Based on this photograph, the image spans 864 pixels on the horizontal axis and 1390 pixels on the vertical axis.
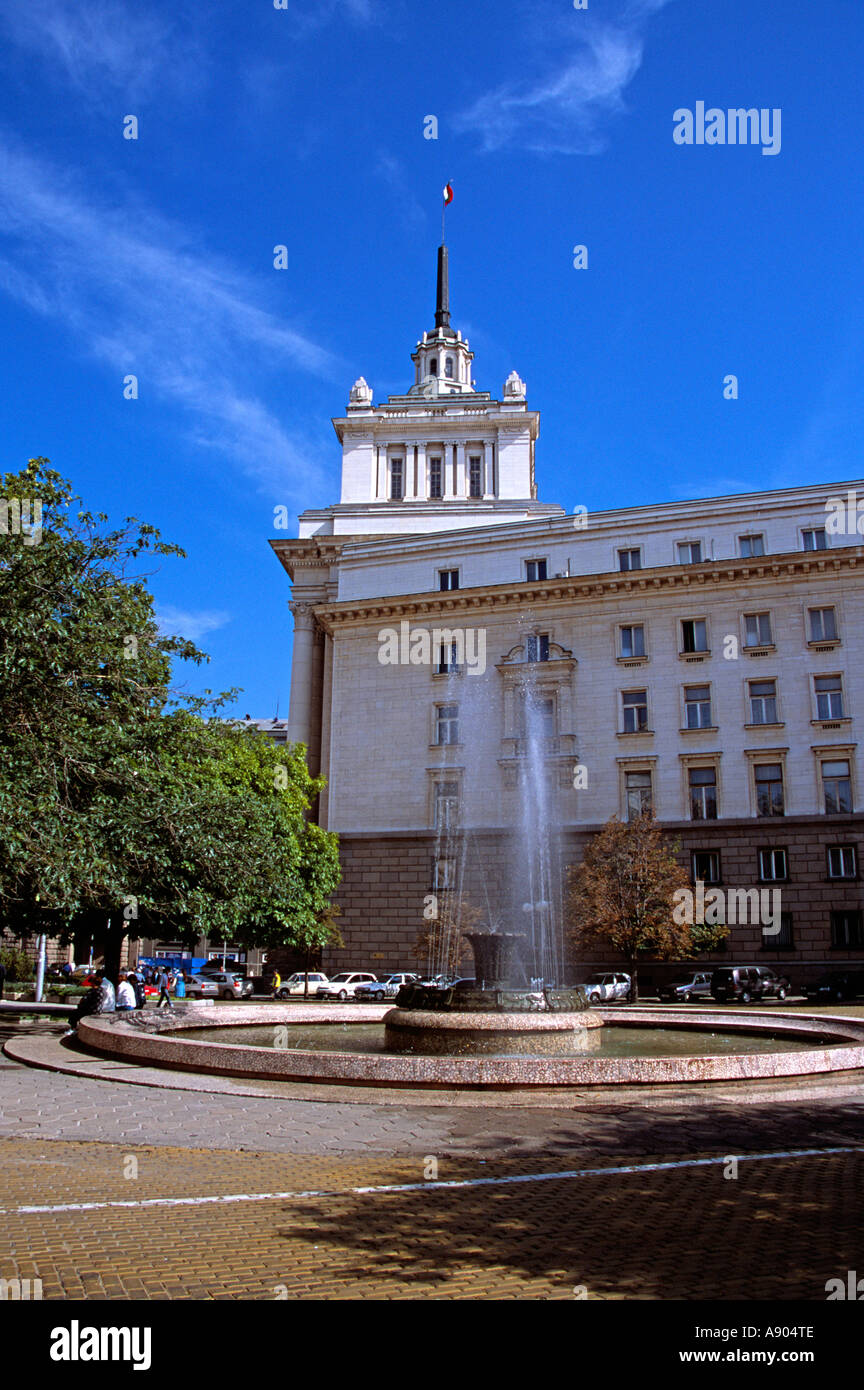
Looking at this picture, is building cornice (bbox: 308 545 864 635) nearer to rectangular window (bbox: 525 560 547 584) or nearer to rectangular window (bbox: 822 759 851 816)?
rectangular window (bbox: 525 560 547 584)

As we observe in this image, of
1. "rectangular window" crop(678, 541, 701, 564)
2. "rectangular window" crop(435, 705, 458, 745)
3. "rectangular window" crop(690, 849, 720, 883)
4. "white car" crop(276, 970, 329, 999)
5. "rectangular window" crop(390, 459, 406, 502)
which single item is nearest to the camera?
"white car" crop(276, 970, 329, 999)

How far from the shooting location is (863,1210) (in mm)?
7523

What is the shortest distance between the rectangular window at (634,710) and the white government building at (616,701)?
10 centimetres

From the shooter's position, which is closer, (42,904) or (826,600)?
(42,904)

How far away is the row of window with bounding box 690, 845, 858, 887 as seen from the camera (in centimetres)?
4106

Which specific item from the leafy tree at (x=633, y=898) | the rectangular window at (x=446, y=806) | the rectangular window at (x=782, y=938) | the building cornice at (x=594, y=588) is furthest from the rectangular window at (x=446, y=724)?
the rectangular window at (x=782, y=938)

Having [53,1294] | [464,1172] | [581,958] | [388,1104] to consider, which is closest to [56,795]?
[388,1104]

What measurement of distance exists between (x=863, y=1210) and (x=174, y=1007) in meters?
17.7

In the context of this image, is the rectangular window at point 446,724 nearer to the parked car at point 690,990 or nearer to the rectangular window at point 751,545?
the parked car at point 690,990

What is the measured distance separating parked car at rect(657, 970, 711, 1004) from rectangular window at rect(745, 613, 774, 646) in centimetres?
1468

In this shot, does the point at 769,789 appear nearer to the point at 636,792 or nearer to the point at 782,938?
the point at 636,792

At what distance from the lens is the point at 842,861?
4119 centimetres

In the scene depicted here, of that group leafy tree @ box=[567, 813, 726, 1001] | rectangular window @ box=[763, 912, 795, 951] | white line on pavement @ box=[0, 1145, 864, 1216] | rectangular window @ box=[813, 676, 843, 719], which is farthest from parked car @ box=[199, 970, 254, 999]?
white line on pavement @ box=[0, 1145, 864, 1216]
